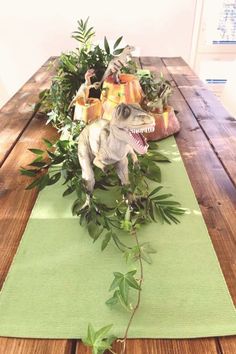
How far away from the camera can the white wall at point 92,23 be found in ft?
8.54

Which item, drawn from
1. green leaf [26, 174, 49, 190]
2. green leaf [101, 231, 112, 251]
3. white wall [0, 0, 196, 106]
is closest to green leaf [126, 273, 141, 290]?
green leaf [101, 231, 112, 251]

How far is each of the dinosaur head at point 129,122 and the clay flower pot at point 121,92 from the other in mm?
327

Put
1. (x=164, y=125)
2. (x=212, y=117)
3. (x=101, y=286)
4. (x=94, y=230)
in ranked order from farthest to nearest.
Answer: (x=212, y=117), (x=164, y=125), (x=94, y=230), (x=101, y=286)

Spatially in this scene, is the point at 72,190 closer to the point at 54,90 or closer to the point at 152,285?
the point at 152,285

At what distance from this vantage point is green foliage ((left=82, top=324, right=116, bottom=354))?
1.48 ft

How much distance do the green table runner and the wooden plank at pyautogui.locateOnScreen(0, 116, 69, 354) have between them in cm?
1

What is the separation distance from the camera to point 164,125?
106cm

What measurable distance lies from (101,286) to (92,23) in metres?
2.62

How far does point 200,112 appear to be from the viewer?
1.27 m

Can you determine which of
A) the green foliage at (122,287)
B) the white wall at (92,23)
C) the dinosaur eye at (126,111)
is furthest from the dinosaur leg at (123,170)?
the white wall at (92,23)

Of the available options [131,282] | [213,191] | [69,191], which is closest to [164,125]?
[213,191]

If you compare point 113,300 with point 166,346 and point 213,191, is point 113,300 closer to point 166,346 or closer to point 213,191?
point 166,346

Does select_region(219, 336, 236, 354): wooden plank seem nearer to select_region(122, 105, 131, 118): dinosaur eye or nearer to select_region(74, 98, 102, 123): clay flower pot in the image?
select_region(122, 105, 131, 118): dinosaur eye

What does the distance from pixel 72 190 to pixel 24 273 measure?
0.25 meters
